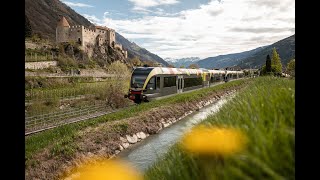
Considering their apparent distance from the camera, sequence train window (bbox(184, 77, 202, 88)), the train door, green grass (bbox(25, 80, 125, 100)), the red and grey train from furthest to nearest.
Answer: train window (bbox(184, 77, 202, 88)) → the train door → green grass (bbox(25, 80, 125, 100)) → the red and grey train

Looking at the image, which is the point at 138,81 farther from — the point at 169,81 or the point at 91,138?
the point at 91,138

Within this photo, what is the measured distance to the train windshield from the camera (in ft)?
89.1

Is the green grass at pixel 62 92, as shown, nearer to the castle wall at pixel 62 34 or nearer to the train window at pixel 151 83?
the train window at pixel 151 83

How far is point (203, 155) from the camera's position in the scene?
259 cm

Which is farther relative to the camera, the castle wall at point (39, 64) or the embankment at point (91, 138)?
the castle wall at point (39, 64)

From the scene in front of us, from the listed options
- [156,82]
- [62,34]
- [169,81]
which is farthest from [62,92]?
[62,34]

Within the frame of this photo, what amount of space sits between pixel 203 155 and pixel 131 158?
12609mm

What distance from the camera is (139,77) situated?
90.1ft

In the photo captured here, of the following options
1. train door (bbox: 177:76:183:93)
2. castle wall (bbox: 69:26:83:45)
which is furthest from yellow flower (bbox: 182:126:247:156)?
castle wall (bbox: 69:26:83:45)

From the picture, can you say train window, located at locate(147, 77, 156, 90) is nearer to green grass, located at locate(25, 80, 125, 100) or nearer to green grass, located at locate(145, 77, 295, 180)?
green grass, located at locate(25, 80, 125, 100)

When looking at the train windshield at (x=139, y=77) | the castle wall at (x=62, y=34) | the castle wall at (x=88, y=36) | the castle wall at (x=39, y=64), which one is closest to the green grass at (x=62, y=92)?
the train windshield at (x=139, y=77)

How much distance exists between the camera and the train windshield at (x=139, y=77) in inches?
1070
